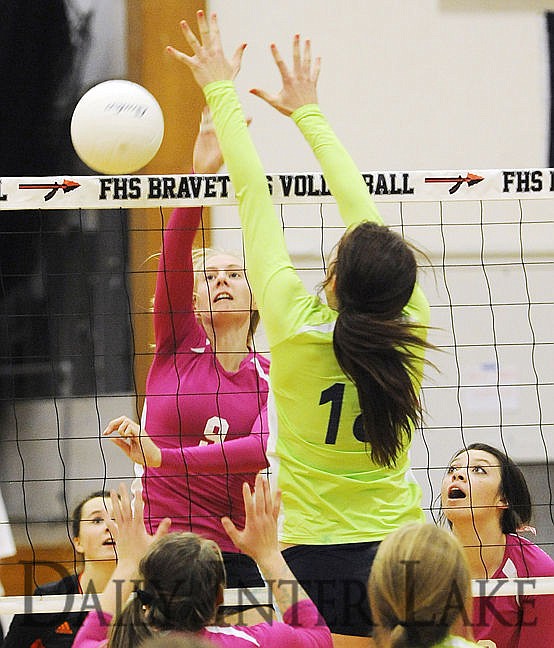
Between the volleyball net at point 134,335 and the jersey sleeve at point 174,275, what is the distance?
1.81 metres

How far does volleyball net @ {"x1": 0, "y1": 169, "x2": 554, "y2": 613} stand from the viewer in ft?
16.5

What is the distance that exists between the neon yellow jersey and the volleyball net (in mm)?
2559

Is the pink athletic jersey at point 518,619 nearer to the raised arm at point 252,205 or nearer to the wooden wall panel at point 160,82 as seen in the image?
the raised arm at point 252,205

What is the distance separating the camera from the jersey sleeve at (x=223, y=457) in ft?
9.60

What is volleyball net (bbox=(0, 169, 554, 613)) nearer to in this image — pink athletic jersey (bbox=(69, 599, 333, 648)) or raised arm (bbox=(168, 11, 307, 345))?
raised arm (bbox=(168, 11, 307, 345))

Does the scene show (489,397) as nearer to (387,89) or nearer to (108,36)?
(387,89)

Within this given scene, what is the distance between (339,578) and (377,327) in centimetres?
58

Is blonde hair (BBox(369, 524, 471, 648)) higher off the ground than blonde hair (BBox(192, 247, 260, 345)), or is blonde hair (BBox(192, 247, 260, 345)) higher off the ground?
blonde hair (BBox(192, 247, 260, 345))

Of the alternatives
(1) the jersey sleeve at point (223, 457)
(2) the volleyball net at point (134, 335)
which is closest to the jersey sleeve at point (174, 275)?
(1) the jersey sleeve at point (223, 457)

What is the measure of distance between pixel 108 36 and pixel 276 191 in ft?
8.46

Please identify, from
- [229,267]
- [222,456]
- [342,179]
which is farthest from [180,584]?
[229,267]

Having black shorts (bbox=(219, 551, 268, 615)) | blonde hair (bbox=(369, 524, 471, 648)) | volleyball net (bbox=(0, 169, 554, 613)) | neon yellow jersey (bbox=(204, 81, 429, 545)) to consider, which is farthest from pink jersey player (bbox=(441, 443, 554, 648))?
volleyball net (bbox=(0, 169, 554, 613))

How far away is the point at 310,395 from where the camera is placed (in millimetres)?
2205

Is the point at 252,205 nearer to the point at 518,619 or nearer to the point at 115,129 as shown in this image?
the point at 115,129
